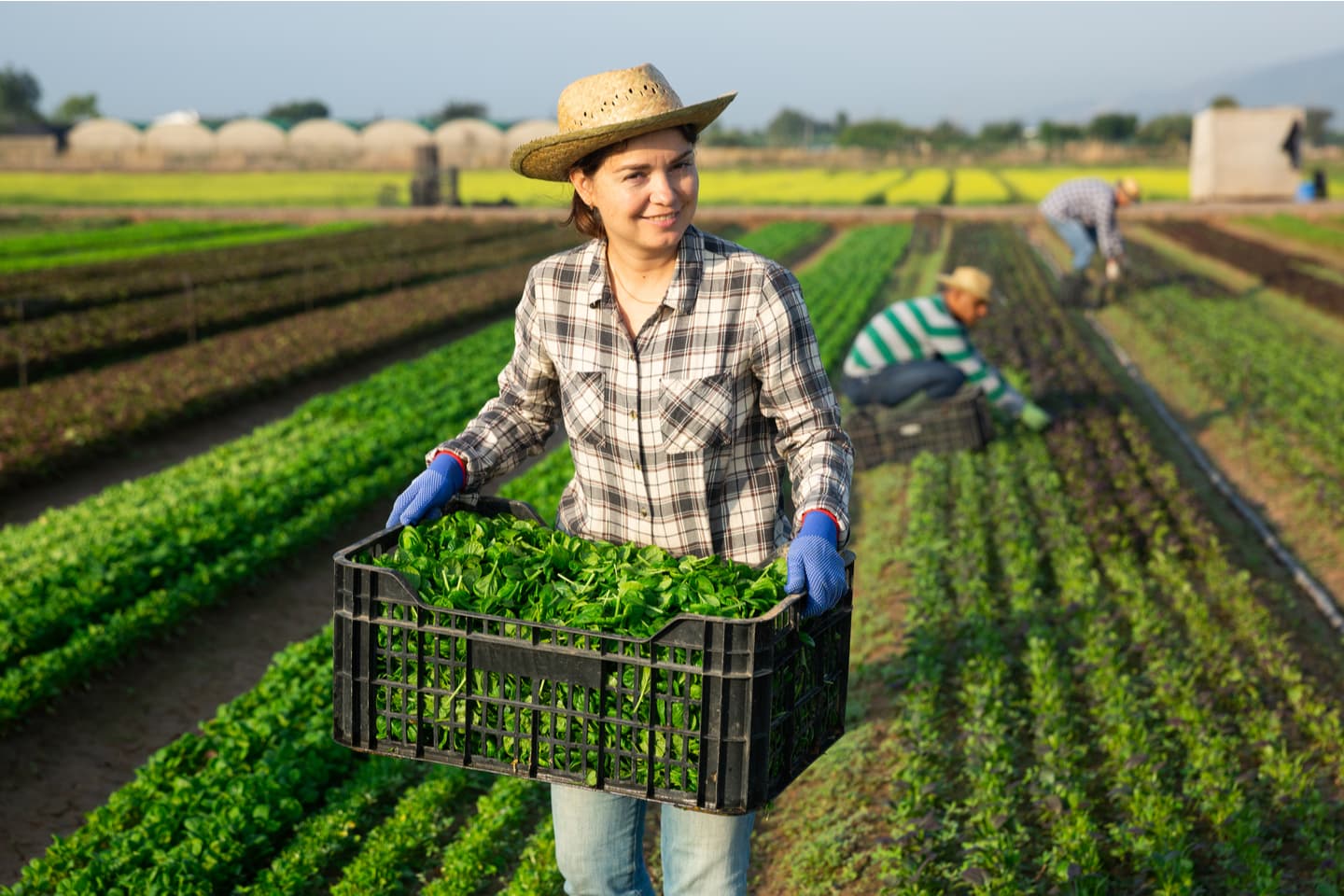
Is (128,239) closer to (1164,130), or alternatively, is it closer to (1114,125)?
(1164,130)

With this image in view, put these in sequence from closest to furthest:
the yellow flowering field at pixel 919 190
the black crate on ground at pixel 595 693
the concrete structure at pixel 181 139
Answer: the black crate on ground at pixel 595 693
the yellow flowering field at pixel 919 190
the concrete structure at pixel 181 139

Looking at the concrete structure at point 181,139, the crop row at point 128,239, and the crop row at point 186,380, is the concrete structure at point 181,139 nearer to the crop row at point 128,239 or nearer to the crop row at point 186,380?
the crop row at point 128,239

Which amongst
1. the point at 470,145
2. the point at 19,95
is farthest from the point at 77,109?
the point at 470,145

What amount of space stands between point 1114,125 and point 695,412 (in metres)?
121

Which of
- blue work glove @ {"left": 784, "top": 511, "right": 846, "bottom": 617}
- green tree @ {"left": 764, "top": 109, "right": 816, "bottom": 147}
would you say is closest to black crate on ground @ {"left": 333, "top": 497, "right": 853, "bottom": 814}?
blue work glove @ {"left": 784, "top": 511, "right": 846, "bottom": 617}

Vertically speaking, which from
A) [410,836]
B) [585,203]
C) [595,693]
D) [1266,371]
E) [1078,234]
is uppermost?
[1078,234]

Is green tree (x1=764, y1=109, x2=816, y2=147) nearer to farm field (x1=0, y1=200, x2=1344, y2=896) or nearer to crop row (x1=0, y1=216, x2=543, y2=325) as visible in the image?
crop row (x1=0, y1=216, x2=543, y2=325)

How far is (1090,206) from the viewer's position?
48.8 ft

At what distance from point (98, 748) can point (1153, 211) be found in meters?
35.6

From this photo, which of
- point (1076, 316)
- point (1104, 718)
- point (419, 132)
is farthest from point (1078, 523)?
point (419, 132)

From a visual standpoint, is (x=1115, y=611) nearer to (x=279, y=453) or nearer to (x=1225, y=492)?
(x=1225, y=492)

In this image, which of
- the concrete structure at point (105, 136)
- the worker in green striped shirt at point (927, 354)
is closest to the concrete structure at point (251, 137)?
the concrete structure at point (105, 136)

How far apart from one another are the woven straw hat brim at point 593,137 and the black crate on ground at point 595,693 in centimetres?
87

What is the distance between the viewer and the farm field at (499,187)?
48.6 metres
